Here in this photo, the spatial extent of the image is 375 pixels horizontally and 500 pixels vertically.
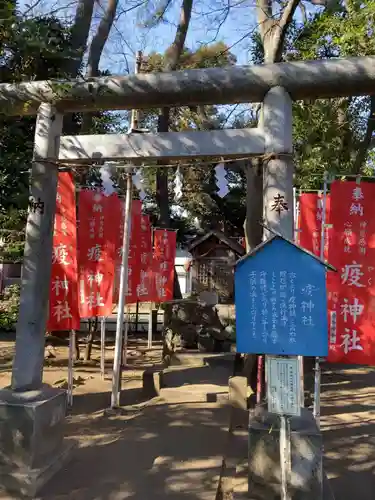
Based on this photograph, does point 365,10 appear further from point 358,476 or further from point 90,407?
point 90,407

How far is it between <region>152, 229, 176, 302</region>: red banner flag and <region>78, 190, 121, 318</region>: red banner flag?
4.73 meters

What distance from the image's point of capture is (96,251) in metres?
7.66

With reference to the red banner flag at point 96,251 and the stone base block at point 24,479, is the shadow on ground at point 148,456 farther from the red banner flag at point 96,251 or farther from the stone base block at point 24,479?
the red banner flag at point 96,251

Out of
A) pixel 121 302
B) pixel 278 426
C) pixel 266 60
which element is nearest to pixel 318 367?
pixel 278 426

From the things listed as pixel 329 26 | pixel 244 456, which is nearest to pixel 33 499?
pixel 244 456

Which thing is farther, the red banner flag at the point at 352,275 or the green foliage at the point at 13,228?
the green foliage at the point at 13,228

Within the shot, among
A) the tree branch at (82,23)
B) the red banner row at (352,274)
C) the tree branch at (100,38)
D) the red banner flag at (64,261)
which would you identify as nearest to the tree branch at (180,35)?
the tree branch at (100,38)

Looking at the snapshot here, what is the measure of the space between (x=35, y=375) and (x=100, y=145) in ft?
8.55

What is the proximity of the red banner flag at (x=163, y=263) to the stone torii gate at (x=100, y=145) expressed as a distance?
7514mm

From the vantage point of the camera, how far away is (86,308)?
24.3 ft

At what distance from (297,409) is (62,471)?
274 centimetres

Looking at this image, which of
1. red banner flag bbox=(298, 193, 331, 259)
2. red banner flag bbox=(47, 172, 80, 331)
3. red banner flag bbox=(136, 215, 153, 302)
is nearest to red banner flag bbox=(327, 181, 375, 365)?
red banner flag bbox=(298, 193, 331, 259)

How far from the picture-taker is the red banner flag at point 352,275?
17.4 ft

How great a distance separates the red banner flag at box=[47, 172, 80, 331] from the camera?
20.7 ft
